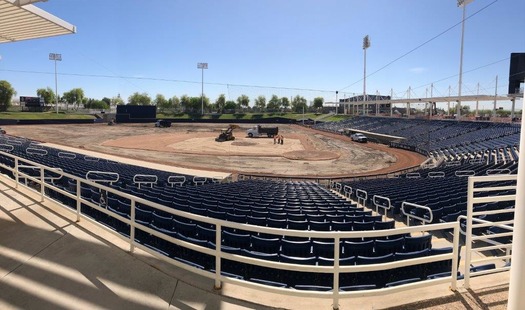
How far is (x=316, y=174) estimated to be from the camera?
1212 inches

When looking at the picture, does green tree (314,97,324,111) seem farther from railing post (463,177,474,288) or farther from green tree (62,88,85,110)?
railing post (463,177,474,288)

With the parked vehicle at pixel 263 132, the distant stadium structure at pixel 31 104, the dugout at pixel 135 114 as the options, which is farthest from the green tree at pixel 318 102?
the distant stadium structure at pixel 31 104

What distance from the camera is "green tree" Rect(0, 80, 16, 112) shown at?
11175 centimetres

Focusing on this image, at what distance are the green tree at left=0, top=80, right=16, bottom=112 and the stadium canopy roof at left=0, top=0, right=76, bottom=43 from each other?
12547cm

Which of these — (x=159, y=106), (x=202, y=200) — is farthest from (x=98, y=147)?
(x=159, y=106)

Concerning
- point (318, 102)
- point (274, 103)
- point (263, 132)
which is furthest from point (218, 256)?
point (318, 102)

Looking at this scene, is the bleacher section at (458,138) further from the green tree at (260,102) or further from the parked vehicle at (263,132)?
the green tree at (260,102)

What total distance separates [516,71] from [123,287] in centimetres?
4751

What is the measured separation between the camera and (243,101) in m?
168

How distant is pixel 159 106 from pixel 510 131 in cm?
16177

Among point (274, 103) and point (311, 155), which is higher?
point (274, 103)

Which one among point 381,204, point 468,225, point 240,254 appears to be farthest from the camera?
point 381,204

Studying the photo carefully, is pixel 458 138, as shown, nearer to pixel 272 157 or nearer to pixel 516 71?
pixel 516 71

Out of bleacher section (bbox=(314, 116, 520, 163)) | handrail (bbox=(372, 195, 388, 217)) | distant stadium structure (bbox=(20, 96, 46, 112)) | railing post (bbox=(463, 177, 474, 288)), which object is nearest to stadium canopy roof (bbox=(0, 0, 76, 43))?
railing post (bbox=(463, 177, 474, 288))
